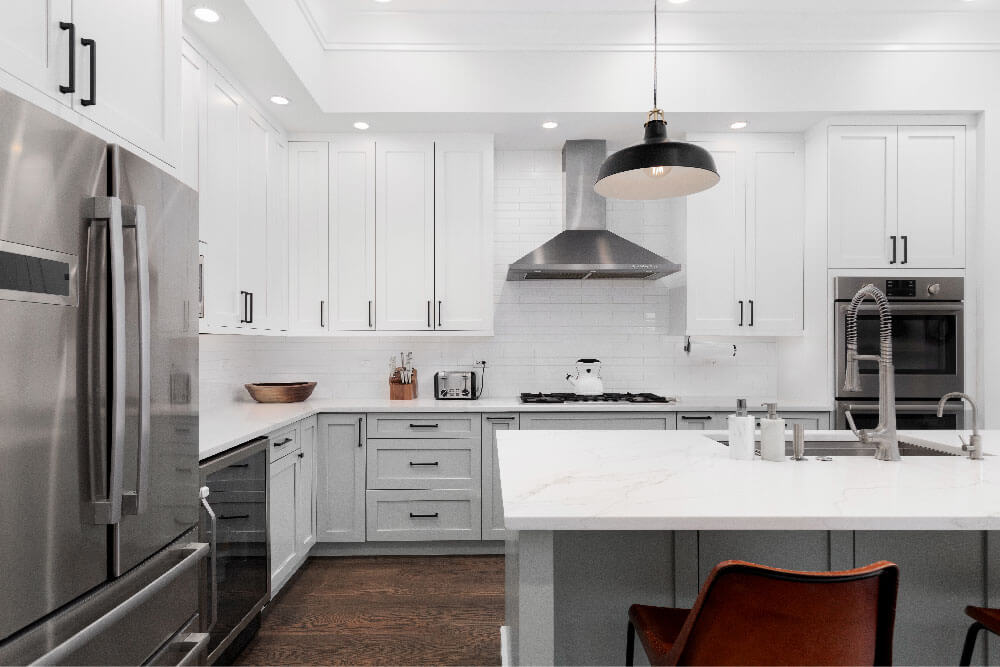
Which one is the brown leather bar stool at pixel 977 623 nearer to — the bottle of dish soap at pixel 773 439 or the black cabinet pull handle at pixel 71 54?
the bottle of dish soap at pixel 773 439

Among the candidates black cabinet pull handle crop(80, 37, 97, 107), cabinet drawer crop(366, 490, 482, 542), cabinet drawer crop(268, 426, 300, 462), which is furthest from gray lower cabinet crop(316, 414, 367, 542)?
black cabinet pull handle crop(80, 37, 97, 107)

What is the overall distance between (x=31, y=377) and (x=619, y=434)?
194 centimetres

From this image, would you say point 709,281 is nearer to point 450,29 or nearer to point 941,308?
point 941,308

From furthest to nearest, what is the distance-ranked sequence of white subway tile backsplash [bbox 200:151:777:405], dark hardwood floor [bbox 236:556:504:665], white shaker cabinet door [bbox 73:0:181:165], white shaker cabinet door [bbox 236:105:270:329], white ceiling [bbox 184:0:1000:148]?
white subway tile backsplash [bbox 200:151:777:405]
white ceiling [bbox 184:0:1000:148]
white shaker cabinet door [bbox 236:105:270:329]
dark hardwood floor [bbox 236:556:504:665]
white shaker cabinet door [bbox 73:0:181:165]

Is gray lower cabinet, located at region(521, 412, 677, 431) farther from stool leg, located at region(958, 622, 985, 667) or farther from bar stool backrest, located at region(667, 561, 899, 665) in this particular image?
bar stool backrest, located at region(667, 561, 899, 665)

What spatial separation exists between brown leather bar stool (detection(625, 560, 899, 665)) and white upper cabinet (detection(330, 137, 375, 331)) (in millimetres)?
3110

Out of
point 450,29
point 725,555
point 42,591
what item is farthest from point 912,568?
point 450,29

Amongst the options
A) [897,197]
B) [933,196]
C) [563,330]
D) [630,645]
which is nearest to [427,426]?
[563,330]

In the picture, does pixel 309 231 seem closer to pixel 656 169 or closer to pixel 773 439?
pixel 656 169

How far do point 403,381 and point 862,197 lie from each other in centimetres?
318

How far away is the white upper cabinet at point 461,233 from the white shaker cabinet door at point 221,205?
1.28 meters

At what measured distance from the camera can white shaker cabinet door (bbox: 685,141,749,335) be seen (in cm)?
394

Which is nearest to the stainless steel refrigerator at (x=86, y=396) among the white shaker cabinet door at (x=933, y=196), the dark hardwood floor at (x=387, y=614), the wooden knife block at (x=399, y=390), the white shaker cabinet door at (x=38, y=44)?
the white shaker cabinet door at (x=38, y=44)

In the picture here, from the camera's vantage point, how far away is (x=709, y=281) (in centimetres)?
396
